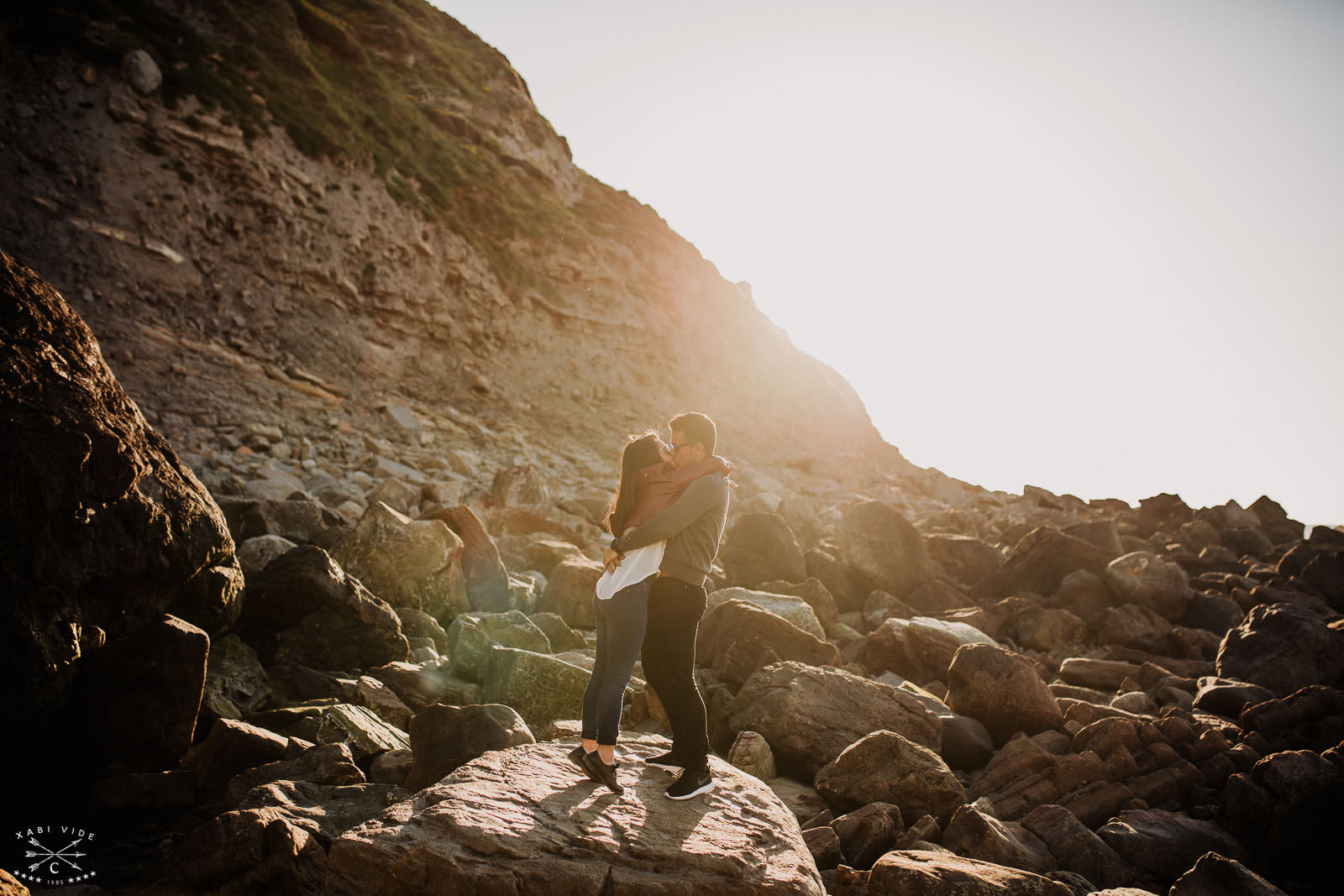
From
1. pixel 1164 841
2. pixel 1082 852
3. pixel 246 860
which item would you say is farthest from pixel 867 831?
pixel 246 860

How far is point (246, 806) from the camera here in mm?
3938

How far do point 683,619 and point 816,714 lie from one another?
10.2 feet

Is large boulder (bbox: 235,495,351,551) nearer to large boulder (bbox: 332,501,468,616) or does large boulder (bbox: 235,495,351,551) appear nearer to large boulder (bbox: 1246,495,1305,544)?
large boulder (bbox: 332,501,468,616)

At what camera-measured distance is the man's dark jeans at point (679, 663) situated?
377cm

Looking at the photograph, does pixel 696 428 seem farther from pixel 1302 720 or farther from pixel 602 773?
pixel 1302 720

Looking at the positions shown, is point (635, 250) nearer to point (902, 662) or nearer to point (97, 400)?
point (902, 662)

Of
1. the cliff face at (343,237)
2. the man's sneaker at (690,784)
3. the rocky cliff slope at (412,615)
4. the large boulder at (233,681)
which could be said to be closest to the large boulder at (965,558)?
the rocky cliff slope at (412,615)

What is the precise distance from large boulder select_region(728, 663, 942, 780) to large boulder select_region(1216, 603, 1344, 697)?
19.6 feet

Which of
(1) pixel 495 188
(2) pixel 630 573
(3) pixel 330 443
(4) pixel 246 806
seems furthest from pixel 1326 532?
(1) pixel 495 188

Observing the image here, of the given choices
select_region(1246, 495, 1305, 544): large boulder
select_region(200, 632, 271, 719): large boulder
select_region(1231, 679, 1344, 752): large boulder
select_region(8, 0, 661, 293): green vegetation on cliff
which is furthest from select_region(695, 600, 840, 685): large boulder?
select_region(1246, 495, 1305, 544): large boulder

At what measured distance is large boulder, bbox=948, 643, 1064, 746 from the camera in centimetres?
720

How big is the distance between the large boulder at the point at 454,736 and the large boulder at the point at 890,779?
249 cm

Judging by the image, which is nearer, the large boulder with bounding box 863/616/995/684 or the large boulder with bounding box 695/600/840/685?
the large boulder with bounding box 695/600/840/685

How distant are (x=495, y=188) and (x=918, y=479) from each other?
28398 millimetres
